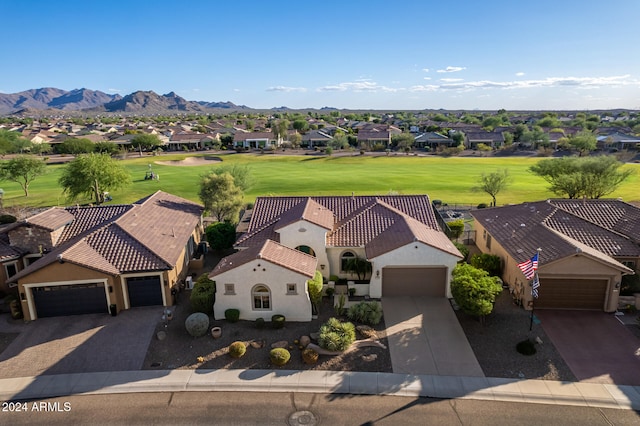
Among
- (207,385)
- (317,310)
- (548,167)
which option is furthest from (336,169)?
(207,385)

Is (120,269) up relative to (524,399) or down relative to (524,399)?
up

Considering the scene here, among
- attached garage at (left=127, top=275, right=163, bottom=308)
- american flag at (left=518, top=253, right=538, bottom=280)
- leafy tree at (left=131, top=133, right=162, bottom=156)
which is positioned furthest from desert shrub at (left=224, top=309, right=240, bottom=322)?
leafy tree at (left=131, top=133, right=162, bottom=156)

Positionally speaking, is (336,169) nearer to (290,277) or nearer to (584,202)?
(584,202)

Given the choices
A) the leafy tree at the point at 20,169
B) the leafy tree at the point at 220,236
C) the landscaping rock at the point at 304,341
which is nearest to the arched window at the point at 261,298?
the landscaping rock at the point at 304,341

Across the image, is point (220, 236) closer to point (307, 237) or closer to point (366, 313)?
point (307, 237)

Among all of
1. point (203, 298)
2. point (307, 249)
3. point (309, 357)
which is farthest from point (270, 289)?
point (307, 249)
